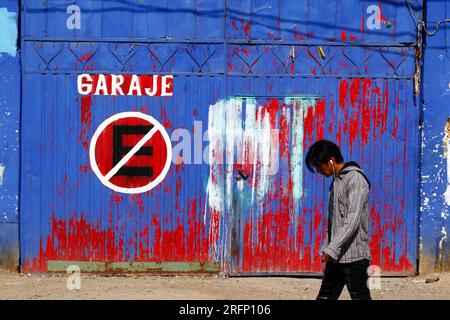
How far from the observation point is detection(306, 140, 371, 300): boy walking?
265 inches

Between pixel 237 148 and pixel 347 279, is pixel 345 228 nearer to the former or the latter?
pixel 347 279

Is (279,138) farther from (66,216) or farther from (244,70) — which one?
(66,216)

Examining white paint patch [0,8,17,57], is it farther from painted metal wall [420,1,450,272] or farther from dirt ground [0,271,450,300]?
painted metal wall [420,1,450,272]

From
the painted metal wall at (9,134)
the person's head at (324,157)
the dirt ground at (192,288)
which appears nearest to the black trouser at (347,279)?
the person's head at (324,157)

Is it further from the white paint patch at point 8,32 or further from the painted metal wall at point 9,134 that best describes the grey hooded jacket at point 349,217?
the white paint patch at point 8,32

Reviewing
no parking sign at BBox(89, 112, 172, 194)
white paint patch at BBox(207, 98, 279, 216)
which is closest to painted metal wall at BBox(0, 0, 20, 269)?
no parking sign at BBox(89, 112, 172, 194)

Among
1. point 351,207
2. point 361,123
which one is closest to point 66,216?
point 361,123

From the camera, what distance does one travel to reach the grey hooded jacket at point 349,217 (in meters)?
6.72

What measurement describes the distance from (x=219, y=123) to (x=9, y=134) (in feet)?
7.62

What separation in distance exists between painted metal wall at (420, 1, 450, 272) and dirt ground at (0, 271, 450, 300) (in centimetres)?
30

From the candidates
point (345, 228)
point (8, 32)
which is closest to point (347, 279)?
point (345, 228)

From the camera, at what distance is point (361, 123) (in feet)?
32.9

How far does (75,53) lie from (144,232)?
2113 mm
